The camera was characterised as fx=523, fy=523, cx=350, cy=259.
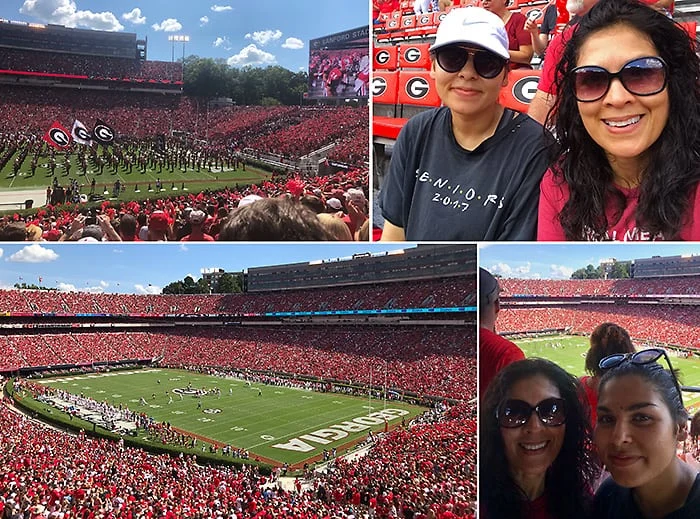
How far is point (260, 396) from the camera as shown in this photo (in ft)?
16.5

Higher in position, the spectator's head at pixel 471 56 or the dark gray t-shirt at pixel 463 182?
→ the spectator's head at pixel 471 56

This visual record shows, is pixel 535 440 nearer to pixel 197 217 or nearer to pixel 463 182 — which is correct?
pixel 463 182

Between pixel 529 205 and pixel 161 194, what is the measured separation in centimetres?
279

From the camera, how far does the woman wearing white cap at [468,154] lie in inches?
98.9

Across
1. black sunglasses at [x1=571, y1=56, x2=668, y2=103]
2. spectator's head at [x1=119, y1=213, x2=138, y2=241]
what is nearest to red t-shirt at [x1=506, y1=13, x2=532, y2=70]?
black sunglasses at [x1=571, y1=56, x2=668, y2=103]

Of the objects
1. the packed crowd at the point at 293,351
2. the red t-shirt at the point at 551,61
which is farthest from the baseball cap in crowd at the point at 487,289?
the red t-shirt at the point at 551,61

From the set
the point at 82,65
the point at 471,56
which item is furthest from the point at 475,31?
the point at 82,65

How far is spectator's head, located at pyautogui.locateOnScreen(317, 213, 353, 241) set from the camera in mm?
3702

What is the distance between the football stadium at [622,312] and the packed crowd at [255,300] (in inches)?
26.3

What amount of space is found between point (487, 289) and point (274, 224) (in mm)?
1559

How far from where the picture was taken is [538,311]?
10.2ft

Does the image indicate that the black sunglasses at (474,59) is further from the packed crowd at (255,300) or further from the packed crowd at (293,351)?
the packed crowd at (293,351)

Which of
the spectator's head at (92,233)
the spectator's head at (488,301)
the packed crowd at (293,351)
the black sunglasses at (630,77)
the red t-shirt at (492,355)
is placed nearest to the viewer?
the black sunglasses at (630,77)

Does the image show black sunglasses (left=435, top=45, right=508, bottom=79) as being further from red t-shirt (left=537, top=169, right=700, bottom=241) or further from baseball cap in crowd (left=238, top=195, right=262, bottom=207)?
baseball cap in crowd (left=238, top=195, right=262, bottom=207)
